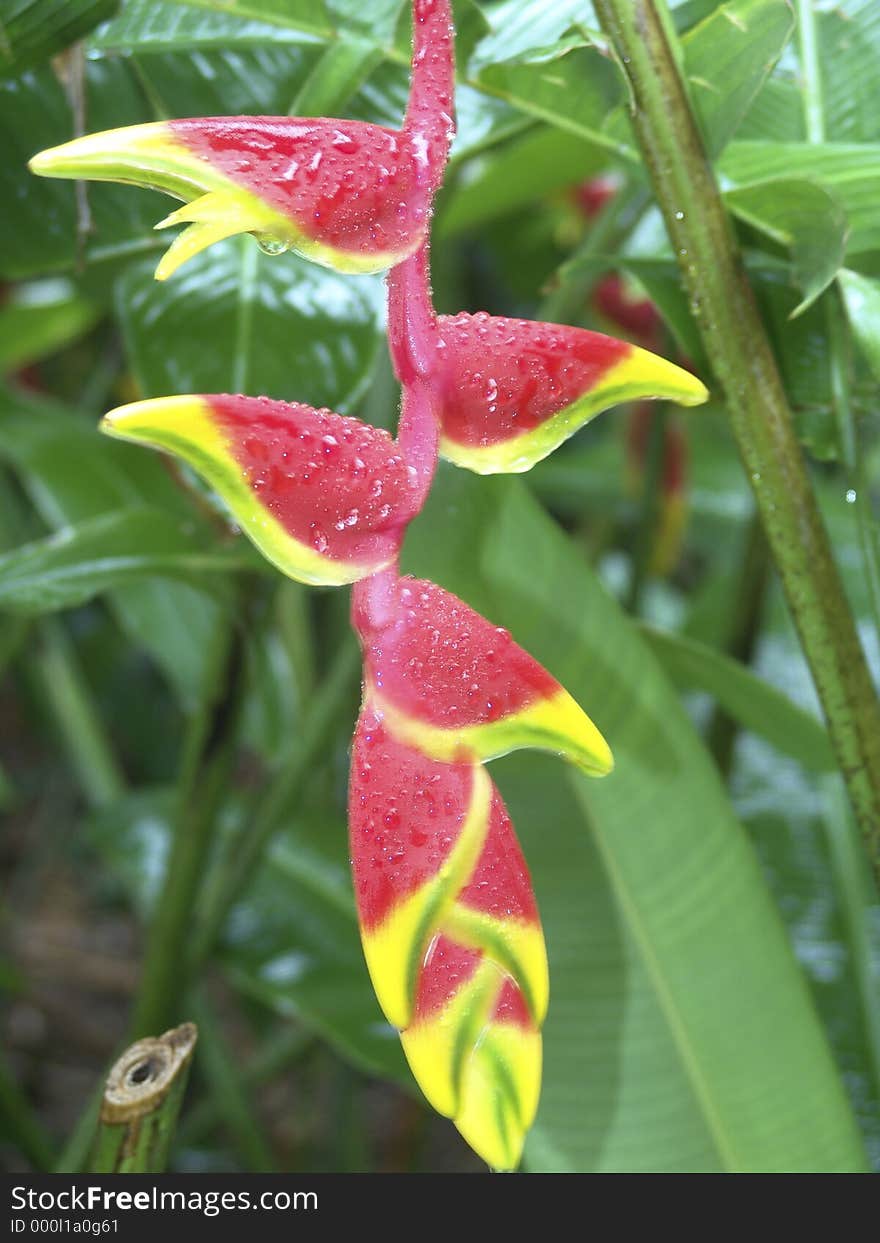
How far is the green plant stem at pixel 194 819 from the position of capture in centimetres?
57

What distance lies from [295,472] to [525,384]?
0.05 m

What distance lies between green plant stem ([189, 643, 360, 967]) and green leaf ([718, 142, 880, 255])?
1.06ft

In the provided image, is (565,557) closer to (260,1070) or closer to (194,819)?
(194,819)

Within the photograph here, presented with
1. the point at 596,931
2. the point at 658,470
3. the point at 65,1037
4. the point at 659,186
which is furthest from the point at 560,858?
the point at 65,1037

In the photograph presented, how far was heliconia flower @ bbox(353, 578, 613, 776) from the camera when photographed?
0.62ft

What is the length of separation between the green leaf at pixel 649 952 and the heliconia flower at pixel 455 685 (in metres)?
0.19

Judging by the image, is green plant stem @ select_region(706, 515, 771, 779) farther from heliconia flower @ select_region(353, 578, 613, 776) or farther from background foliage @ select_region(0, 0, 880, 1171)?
heliconia flower @ select_region(353, 578, 613, 776)

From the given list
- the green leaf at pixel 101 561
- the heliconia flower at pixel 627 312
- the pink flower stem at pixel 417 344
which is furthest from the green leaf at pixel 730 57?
the heliconia flower at pixel 627 312

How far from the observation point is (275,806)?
0.62 metres

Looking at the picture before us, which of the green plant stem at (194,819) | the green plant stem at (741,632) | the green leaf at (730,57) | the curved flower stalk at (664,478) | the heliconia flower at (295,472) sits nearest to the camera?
the heliconia flower at (295,472)

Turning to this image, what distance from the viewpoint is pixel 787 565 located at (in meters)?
0.30

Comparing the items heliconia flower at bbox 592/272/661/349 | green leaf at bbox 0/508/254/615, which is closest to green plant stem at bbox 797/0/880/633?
green leaf at bbox 0/508/254/615

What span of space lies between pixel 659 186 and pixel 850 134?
0.14 meters

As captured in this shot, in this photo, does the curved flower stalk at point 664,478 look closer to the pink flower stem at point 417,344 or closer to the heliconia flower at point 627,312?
the heliconia flower at point 627,312
